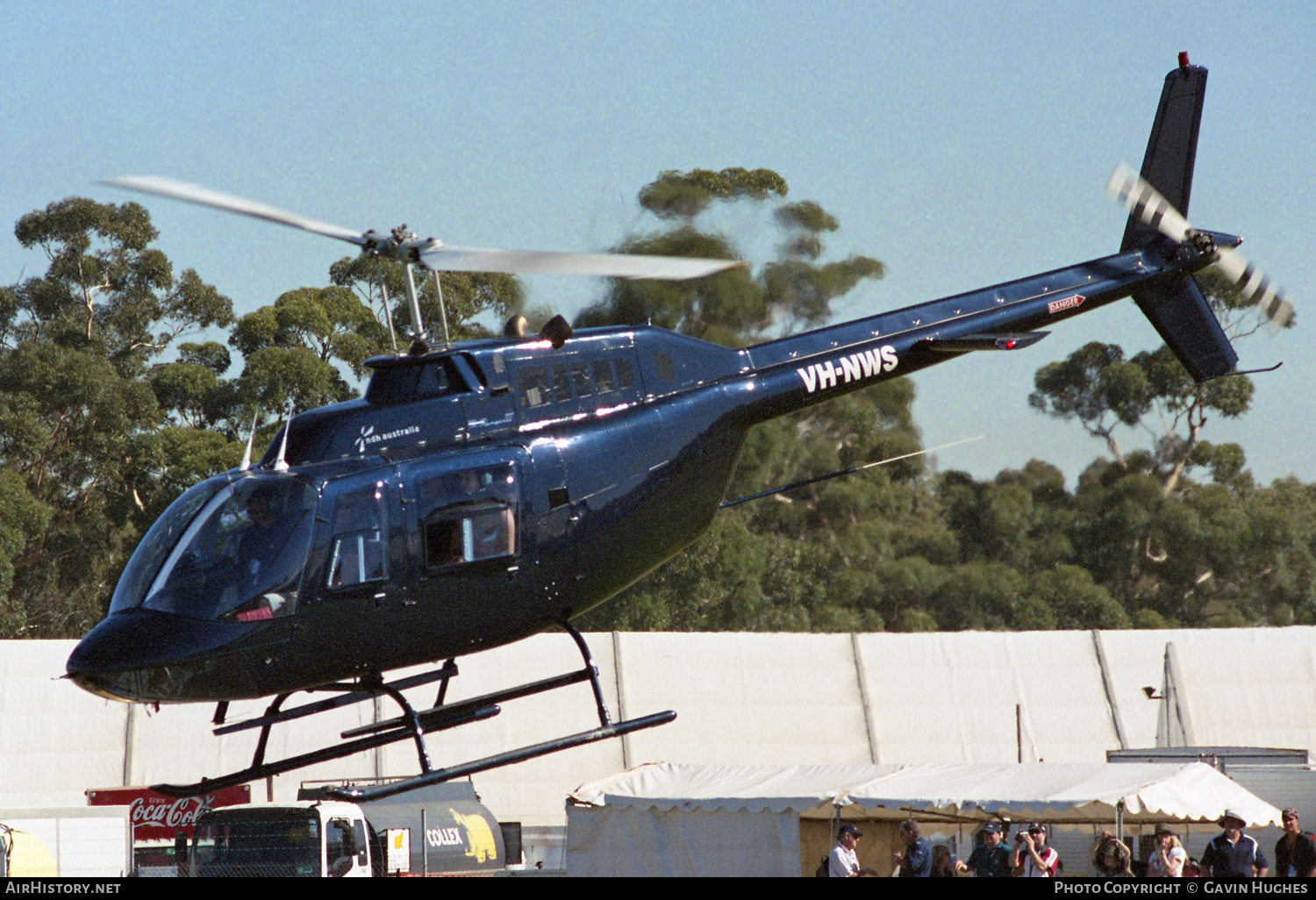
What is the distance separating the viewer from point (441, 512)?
862cm

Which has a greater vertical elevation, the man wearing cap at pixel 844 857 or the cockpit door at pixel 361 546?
the cockpit door at pixel 361 546

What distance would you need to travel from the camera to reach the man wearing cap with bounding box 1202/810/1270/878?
10.9 metres

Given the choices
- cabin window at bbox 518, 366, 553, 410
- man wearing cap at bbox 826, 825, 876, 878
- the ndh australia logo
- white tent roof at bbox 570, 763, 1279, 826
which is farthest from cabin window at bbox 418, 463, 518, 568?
white tent roof at bbox 570, 763, 1279, 826

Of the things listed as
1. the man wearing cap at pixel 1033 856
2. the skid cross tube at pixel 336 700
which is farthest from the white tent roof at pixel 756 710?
the skid cross tube at pixel 336 700

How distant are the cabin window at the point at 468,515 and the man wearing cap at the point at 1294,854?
21.1 ft

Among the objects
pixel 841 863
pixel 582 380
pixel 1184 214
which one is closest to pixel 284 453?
pixel 582 380

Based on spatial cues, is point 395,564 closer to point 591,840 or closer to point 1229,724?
point 591,840

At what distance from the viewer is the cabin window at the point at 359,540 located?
827cm

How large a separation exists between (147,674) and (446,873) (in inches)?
434

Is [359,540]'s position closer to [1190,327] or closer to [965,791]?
[965,791]

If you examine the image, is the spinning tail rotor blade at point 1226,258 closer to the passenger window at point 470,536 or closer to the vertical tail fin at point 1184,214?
the vertical tail fin at point 1184,214

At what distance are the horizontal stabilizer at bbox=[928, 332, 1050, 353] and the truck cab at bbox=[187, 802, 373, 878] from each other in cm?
848

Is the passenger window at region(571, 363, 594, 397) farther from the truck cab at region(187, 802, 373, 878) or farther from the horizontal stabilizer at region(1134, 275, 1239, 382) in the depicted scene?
the truck cab at region(187, 802, 373, 878)

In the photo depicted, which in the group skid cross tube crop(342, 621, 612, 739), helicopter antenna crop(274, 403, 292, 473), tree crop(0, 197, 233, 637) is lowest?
skid cross tube crop(342, 621, 612, 739)
